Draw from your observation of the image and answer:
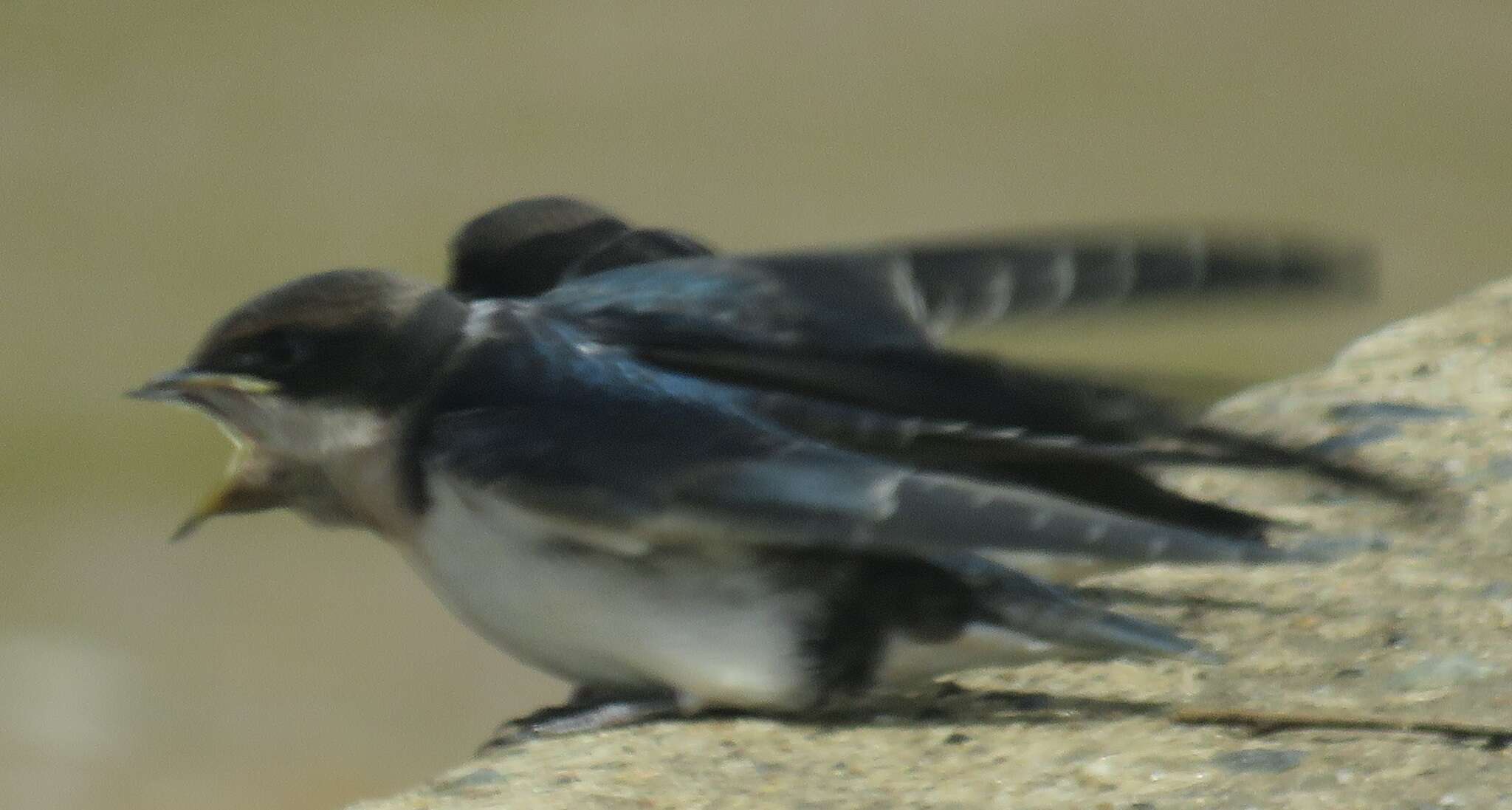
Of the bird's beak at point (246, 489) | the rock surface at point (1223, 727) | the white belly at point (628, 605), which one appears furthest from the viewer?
the bird's beak at point (246, 489)

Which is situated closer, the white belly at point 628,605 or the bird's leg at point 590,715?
the white belly at point 628,605

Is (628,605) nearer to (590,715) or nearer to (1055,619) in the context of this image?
(590,715)

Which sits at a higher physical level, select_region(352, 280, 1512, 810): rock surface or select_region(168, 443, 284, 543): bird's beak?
select_region(168, 443, 284, 543): bird's beak

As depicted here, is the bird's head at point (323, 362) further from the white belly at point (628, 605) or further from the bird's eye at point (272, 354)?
the white belly at point (628, 605)

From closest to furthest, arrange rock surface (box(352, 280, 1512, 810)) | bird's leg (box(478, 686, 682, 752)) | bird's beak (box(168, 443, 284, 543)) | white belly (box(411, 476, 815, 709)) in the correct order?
rock surface (box(352, 280, 1512, 810))
white belly (box(411, 476, 815, 709))
bird's leg (box(478, 686, 682, 752))
bird's beak (box(168, 443, 284, 543))

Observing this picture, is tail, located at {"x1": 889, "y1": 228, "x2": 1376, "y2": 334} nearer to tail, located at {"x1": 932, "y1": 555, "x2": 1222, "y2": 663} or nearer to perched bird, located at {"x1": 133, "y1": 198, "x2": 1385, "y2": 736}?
perched bird, located at {"x1": 133, "y1": 198, "x2": 1385, "y2": 736}

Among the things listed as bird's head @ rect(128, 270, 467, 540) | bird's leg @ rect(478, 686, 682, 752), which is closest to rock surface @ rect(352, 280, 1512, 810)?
bird's leg @ rect(478, 686, 682, 752)

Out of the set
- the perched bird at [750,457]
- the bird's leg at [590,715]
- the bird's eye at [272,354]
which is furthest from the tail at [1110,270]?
the bird's eye at [272,354]

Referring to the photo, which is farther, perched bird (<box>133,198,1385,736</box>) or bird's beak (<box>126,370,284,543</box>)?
bird's beak (<box>126,370,284,543</box>)

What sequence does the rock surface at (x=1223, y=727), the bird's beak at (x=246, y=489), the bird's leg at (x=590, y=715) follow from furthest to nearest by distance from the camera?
the bird's beak at (x=246, y=489) → the bird's leg at (x=590, y=715) → the rock surface at (x=1223, y=727)
